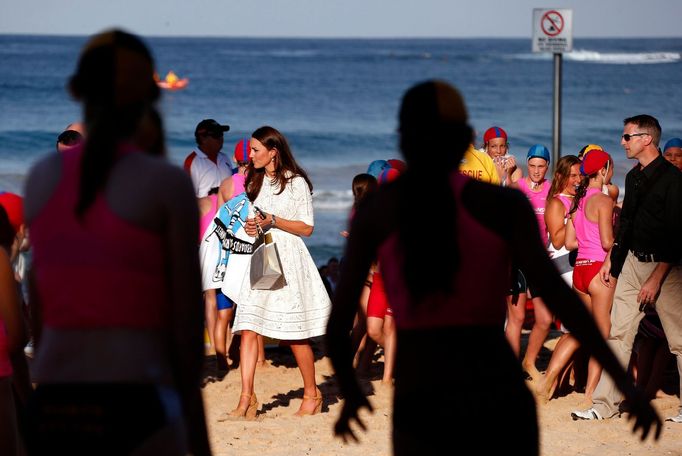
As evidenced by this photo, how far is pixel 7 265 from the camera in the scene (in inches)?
149

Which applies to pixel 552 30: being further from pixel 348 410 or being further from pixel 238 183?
pixel 348 410

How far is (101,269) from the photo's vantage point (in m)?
2.47

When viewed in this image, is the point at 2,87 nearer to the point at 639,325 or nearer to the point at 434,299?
the point at 639,325

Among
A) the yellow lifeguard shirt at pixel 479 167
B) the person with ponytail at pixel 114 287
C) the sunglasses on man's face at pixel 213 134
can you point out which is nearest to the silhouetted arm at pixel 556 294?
the person with ponytail at pixel 114 287

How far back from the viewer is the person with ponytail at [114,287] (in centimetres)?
246

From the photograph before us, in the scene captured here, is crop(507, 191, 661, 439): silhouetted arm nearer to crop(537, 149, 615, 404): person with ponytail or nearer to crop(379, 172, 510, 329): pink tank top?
crop(379, 172, 510, 329): pink tank top

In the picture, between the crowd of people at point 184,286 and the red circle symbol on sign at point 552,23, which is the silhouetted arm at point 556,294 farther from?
the red circle symbol on sign at point 552,23

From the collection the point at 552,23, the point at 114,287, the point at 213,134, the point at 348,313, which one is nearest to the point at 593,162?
the point at 213,134

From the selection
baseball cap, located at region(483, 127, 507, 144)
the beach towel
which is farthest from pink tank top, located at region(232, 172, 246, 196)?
baseball cap, located at region(483, 127, 507, 144)

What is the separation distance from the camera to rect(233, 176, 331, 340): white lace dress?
23.2 feet

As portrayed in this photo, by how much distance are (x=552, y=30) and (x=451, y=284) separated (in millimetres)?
9740

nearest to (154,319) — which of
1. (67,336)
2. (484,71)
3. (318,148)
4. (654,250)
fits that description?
(67,336)

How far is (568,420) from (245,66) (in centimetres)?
7351

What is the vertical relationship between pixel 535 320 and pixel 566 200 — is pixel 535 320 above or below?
below
